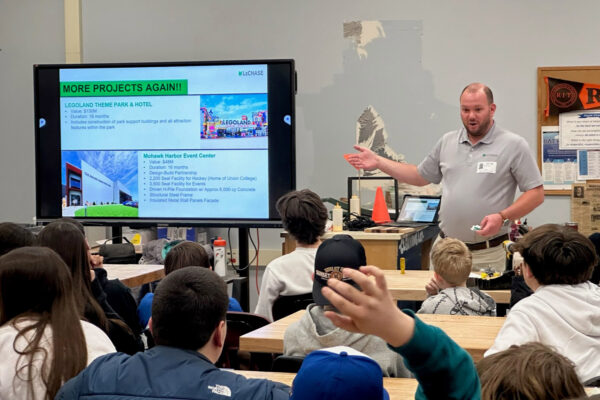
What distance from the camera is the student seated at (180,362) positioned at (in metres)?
1.56

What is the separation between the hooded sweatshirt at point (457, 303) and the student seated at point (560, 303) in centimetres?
67

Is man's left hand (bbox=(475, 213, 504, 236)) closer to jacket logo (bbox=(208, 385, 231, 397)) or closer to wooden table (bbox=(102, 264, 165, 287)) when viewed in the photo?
wooden table (bbox=(102, 264, 165, 287))

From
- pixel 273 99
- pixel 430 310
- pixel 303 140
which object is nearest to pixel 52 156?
pixel 273 99

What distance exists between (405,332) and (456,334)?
1.87 m

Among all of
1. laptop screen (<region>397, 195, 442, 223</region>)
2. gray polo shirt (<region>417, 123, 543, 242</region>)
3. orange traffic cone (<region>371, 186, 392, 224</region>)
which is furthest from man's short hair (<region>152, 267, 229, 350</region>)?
laptop screen (<region>397, 195, 442, 223</region>)

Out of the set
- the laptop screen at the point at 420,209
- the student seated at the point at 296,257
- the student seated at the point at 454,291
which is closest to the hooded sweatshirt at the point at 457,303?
the student seated at the point at 454,291

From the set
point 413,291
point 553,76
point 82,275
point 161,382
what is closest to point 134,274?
point 82,275

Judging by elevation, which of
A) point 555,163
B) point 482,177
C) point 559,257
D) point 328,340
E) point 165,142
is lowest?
point 328,340

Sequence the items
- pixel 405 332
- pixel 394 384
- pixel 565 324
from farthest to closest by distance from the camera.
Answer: pixel 565 324
pixel 394 384
pixel 405 332

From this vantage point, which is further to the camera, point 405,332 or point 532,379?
point 532,379

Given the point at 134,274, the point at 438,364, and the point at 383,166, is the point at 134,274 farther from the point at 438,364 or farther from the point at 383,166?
the point at 438,364

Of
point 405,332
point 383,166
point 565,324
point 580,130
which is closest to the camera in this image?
point 405,332

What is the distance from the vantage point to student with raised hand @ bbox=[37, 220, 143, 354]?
2.69 meters

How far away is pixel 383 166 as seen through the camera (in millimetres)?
4527
